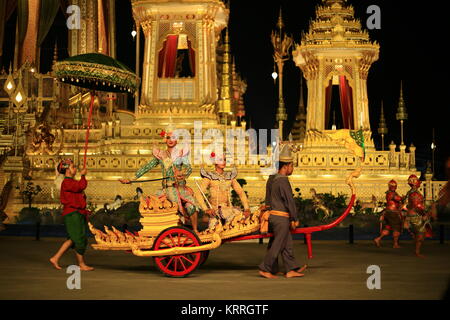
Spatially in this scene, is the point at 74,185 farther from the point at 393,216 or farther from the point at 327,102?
the point at 327,102

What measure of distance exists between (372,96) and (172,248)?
26527 millimetres

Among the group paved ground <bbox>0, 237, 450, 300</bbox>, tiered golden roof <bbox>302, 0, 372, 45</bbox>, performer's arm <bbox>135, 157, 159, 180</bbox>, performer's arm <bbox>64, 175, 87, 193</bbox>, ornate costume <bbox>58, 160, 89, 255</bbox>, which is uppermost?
tiered golden roof <bbox>302, 0, 372, 45</bbox>

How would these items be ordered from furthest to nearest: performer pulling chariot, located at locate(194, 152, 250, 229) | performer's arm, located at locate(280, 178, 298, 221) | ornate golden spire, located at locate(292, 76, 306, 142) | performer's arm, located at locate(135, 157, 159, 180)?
ornate golden spire, located at locate(292, 76, 306, 142) < performer's arm, located at locate(135, 157, 159, 180) < performer pulling chariot, located at locate(194, 152, 250, 229) < performer's arm, located at locate(280, 178, 298, 221)

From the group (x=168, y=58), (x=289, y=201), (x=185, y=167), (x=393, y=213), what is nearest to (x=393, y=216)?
(x=393, y=213)

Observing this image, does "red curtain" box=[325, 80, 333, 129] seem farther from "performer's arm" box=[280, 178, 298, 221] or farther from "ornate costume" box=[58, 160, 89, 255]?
"performer's arm" box=[280, 178, 298, 221]

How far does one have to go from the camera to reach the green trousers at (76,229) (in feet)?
38.0

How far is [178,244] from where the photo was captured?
35.1 feet

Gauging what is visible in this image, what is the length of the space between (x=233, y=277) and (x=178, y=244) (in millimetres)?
878

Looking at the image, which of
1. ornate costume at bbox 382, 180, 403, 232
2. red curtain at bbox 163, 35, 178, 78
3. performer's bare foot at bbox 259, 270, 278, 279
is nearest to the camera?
performer's bare foot at bbox 259, 270, 278, 279

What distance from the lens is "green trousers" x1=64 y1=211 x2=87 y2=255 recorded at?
38.0 feet

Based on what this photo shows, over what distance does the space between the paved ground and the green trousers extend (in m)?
0.46

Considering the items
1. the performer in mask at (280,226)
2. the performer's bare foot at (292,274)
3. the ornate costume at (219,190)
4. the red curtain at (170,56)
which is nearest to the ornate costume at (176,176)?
Result: the ornate costume at (219,190)

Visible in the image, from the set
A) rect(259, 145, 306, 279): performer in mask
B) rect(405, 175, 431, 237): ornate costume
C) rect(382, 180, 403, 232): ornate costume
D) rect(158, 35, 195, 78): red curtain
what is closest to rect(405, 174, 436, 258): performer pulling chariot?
rect(405, 175, 431, 237): ornate costume

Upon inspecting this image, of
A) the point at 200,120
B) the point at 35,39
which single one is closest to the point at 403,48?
the point at 200,120
